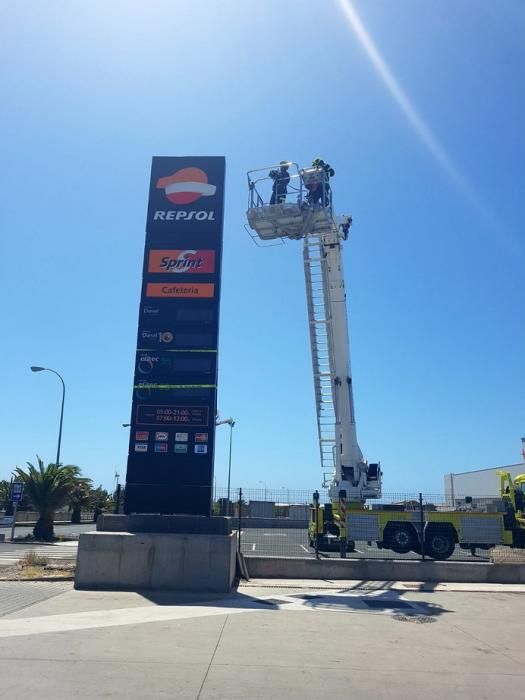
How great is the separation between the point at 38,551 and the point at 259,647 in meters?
16.7

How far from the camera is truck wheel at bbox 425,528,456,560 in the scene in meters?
18.4

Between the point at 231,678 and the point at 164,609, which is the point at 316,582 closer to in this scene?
the point at 164,609

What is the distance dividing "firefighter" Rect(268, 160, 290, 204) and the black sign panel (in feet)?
12.2

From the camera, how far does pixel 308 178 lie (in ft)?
63.2

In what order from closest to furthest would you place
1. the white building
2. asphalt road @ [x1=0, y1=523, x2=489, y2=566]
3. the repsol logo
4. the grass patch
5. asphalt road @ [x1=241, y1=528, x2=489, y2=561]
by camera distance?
the repsol logo, the grass patch, asphalt road @ [x1=0, y1=523, x2=489, y2=566], asphalt road @ [x1=241, y1=528, x2=489, y2=561], the white building

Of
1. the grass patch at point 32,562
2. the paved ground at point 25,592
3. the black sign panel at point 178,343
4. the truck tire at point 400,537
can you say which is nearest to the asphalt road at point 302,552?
the truck tire at point 400,537

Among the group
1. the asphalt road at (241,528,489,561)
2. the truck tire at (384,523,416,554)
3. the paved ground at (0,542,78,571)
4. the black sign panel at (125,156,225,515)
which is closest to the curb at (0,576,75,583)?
the black sign panel at (125,156,225,515)

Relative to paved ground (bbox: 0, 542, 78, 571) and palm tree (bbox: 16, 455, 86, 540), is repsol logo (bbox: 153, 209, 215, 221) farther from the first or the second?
palm tree (bbox: 16, 455, 86, 540)

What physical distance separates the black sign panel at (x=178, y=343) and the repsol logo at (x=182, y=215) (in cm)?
3

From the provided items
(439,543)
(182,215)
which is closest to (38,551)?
(182,215)

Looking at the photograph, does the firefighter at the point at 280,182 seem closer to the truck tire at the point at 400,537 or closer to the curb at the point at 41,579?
the truck tire at the point at 400,537

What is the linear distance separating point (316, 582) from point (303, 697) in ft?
29.8

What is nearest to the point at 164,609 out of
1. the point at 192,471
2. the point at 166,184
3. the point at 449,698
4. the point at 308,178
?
the point at 192,471

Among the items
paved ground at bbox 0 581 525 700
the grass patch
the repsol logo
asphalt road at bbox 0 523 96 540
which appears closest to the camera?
paved ground at bbox 0 581 525 700
